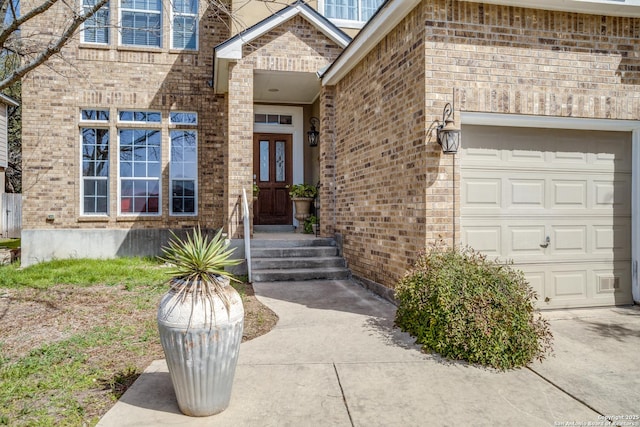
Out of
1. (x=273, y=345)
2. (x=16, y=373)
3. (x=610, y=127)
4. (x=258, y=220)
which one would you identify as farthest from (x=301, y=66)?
(x=16, y=373)

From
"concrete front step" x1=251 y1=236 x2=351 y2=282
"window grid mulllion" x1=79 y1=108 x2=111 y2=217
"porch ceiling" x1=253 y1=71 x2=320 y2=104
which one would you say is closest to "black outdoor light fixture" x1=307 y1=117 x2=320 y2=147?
"porch ceiling" x1=253 y1=71 x2=320 y2=104

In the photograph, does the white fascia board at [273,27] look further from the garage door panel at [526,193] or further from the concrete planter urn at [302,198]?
the garage door panel at [526,193]

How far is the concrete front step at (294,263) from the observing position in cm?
759

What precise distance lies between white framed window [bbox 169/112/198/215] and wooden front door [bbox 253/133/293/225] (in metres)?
1.63

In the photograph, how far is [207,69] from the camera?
36.4ft

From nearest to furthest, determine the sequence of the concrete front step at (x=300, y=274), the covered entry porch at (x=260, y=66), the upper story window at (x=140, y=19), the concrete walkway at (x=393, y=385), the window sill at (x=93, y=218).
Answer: the concrete walkway at (x=393, y=385), the concrete front step at (x=300, y=274), the covered entry porch at (x=260, y=66), the window sill at (x=93, y=218), the upper story window at (x=140, y=19)

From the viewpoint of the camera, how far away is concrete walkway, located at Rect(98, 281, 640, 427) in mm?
2891

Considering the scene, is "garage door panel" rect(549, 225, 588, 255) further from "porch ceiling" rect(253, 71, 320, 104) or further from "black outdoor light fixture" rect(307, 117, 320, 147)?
"black outdoor light fixture" rect(307, 117, 320, 147)

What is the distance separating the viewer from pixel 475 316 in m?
3.90

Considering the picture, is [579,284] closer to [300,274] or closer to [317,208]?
[300,274]

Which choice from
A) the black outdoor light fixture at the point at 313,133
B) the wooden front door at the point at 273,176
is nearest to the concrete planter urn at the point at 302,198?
the wooden front door at the point at 273,176

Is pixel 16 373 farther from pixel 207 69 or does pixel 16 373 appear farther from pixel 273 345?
pixel 207 69

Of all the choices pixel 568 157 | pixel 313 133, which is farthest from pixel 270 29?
pixel 568 157

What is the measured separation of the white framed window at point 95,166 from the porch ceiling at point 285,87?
3.98 m
